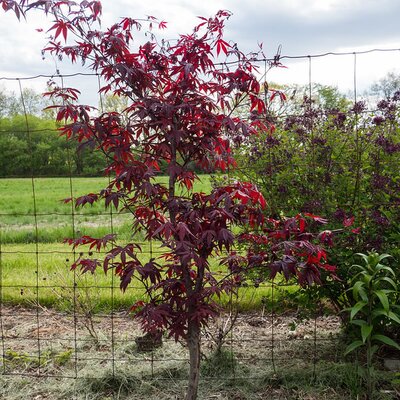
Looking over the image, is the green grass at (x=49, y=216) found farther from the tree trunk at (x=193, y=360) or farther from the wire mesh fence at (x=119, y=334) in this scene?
the tree trunk at (x=193, y=360)

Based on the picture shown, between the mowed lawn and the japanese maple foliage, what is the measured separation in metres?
0.27

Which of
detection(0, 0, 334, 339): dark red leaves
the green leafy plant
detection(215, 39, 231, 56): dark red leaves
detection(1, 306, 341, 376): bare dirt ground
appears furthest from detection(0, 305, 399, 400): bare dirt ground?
detection(215, 39, 231, 56): dark red leaves

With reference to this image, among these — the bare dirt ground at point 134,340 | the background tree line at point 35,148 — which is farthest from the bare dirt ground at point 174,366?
the background tree line at point 35,148

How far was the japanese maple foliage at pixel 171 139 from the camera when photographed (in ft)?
8.07

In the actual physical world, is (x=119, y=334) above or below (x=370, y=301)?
below

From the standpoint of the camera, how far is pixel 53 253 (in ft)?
20.7

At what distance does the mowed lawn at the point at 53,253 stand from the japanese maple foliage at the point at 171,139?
0.27 meters

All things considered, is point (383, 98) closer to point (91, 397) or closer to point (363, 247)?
point (363, 247)

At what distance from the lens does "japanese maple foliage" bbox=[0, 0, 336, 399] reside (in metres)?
2.46

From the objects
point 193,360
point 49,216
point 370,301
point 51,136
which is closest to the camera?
point 193,360

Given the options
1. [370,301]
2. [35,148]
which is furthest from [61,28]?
[35,148]

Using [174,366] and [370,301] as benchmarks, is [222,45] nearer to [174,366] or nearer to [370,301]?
[370,301]

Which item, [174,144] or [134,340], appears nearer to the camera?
[174,144]

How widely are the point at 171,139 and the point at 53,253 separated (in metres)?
4.28
